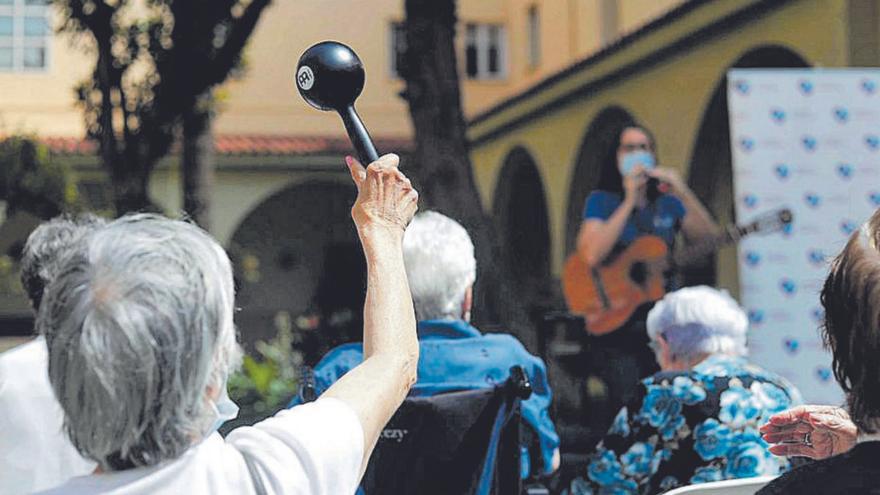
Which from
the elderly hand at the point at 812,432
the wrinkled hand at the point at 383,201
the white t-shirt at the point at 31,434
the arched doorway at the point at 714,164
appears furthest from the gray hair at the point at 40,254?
the arched doorway at the point at 714,164

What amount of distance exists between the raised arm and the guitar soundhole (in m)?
5.17

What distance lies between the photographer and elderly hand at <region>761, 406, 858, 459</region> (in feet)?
7.04

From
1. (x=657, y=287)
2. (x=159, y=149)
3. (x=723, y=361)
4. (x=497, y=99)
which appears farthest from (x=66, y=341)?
(x=497, y=99)

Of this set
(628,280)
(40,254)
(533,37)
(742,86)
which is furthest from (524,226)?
(40,254)

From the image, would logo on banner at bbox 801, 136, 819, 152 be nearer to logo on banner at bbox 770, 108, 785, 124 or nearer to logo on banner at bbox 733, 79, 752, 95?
logo on banner at bbox 770, 108, 785, 124

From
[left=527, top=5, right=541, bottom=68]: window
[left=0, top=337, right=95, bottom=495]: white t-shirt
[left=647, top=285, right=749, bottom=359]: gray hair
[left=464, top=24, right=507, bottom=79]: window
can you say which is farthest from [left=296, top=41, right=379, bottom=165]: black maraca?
[left=464, top=24, right=507, bottom=79]: window

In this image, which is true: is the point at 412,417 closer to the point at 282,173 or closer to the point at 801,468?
the point at 801,468

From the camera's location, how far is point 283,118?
23.9 m

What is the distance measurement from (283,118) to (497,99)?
4.00 meters

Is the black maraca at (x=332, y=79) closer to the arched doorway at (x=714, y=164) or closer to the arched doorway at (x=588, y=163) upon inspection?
the arched doorway at (x=714, y=164)

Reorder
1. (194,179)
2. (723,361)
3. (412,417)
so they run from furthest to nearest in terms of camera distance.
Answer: (194,179)
(723,361)
(412,417)

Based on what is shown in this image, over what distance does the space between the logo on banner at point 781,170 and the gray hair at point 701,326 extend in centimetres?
205

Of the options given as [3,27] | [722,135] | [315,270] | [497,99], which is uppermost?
[3,27]

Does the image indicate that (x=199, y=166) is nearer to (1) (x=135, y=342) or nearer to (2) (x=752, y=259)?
(2) (x=752, y=259)
